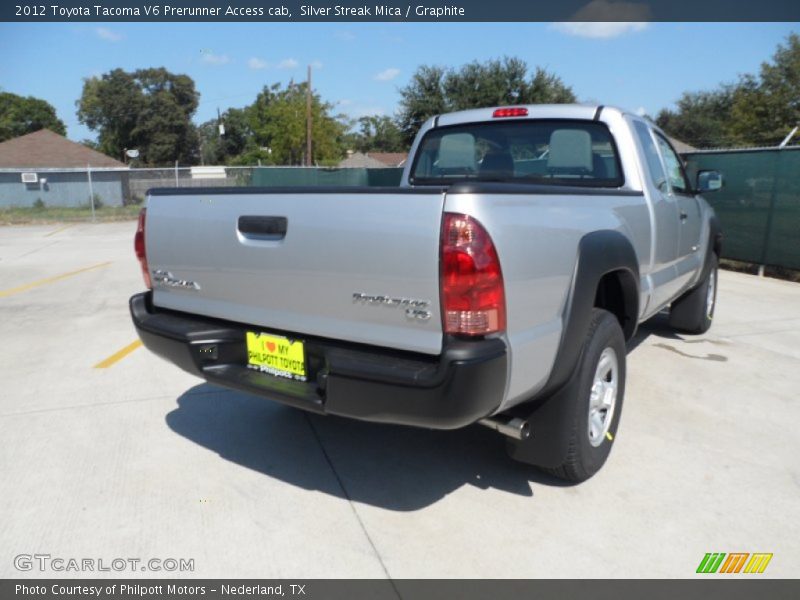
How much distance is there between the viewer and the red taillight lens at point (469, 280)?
235 centimetres

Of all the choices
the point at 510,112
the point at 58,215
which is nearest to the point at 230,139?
the point at 58,215

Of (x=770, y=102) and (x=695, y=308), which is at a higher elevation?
(x=770, y=102)

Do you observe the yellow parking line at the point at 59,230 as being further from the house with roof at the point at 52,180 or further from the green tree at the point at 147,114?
the green tree at the point at 147,114

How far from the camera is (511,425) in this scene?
2.88 meters

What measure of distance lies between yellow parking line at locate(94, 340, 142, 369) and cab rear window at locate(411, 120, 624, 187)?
289 cm

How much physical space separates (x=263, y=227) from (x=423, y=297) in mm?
904

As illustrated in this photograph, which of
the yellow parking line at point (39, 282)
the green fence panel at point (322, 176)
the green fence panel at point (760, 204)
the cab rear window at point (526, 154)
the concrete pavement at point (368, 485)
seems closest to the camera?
the concrete pavement at point (368, 485)

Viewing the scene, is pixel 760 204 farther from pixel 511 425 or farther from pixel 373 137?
pixel 373 137

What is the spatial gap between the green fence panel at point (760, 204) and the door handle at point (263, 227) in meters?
9.31

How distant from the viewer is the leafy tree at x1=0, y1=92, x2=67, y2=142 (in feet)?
236

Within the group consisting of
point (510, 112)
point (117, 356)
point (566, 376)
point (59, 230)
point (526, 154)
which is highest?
point (510, 112)

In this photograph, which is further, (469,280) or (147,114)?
(147,114)

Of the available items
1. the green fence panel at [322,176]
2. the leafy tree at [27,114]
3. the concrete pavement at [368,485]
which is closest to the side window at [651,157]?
the concrete pavement at [368,485]

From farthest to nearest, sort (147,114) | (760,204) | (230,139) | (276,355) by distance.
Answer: (230,139) < (147,114) < (760,204) < (276,355)
